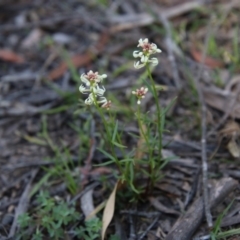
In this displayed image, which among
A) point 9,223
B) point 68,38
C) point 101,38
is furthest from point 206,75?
point 9,223

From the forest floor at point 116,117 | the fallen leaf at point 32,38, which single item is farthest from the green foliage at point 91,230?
the fallen leaf at point 32,38

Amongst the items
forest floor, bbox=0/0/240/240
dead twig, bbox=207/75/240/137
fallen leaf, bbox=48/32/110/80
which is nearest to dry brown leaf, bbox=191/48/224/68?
forest floor, bbox=0/0/240/240

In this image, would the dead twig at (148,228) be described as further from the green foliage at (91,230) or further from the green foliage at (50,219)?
the green foliage at (50,219)

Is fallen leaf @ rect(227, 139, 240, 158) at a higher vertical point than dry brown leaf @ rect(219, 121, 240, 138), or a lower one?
lower

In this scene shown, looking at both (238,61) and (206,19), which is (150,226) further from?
(206,19)

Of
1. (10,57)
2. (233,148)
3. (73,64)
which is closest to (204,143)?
(233,148)

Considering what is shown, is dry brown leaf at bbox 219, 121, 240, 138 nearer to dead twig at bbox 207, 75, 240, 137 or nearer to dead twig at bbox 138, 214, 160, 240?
dead twig at bbox 207, 75, 240, 137

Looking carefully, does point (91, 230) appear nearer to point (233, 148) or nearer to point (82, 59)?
point (233, 148)
